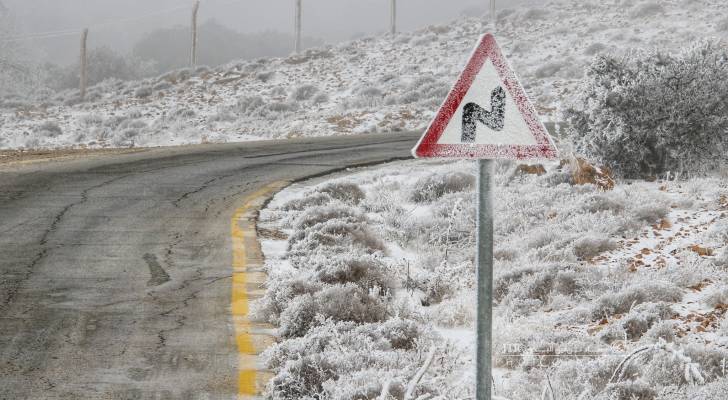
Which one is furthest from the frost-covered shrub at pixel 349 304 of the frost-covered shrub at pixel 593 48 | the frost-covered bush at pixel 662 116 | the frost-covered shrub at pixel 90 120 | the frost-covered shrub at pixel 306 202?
the frost-covered shrub at pixel 593 48

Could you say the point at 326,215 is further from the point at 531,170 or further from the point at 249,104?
the point at 249,104

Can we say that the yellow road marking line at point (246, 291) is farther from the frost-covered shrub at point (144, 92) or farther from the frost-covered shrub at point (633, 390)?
the frost-covered shrub at point (144, 92)

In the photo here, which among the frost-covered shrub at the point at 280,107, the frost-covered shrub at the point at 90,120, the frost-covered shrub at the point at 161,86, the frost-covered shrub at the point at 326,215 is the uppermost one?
the frost-covered shrub at the point at 161,86

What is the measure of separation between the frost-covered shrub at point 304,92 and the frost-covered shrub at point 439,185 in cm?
2165

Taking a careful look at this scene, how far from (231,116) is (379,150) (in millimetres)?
13671

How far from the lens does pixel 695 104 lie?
12594mm

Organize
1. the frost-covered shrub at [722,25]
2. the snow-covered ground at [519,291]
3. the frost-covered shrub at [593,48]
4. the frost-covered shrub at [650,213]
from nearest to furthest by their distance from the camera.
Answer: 1. the snow-covered ground at [519,291]
2. the frost-covered shrub at [650,213]
3. the frost-covered shrub at [593,48]
4. the frost-covered shrub at [722,25]

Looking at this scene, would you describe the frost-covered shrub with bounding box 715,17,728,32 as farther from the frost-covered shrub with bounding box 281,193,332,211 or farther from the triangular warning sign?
the triangular warning sign

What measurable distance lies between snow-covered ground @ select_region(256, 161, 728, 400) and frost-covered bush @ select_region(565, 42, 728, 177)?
821mm

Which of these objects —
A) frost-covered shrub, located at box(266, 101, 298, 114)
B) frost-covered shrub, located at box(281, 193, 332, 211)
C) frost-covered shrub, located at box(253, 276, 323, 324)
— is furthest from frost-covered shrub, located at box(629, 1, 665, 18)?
frost-covered shrub, located at box(253, 276, 323, 324)

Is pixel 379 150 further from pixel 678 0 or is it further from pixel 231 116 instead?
pixel 678 0

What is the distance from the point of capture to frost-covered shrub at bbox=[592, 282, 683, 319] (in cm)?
689

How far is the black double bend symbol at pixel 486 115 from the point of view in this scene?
12.5 feet

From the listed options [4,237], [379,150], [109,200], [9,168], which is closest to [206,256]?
[4,237]
